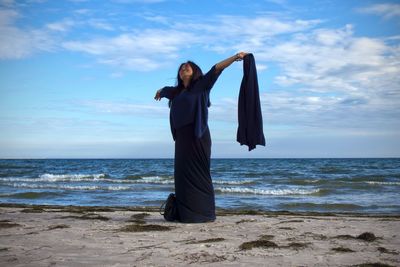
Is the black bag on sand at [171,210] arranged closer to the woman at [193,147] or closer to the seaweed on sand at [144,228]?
the woman at [193,147]

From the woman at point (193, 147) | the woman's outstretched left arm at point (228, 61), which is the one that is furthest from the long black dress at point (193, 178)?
Answer: the woman's outstretched left arm at point (228, 61)

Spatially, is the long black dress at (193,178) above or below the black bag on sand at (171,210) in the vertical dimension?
above

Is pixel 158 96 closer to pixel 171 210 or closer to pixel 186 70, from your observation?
pixel 186 70

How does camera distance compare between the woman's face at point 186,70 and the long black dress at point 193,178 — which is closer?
the long black dress at point 193,178

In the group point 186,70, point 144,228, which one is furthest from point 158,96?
point 144,228

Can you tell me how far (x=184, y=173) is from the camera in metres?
6.06

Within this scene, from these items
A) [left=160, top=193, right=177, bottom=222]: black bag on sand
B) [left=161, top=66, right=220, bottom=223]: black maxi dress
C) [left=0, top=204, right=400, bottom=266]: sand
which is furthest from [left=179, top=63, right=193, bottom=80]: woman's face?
[left=0, top=204, right=400, bottom=266]: sand

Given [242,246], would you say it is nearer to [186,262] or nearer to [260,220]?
[186,262]

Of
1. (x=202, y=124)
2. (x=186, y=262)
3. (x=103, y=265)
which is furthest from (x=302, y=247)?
(x=202, y=124)

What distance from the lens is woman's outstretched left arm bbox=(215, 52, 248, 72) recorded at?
227 inches

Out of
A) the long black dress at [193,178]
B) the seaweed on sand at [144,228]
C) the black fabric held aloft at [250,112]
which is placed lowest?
the seaweed on sand at [144,228]

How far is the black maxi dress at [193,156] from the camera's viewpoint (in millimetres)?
5969

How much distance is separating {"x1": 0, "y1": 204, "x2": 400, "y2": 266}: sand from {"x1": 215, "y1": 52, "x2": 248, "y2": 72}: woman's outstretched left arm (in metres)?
2.11

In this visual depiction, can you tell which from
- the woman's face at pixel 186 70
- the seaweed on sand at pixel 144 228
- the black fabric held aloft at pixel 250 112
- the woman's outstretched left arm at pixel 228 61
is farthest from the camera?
the woman's face at pixel 186 70
